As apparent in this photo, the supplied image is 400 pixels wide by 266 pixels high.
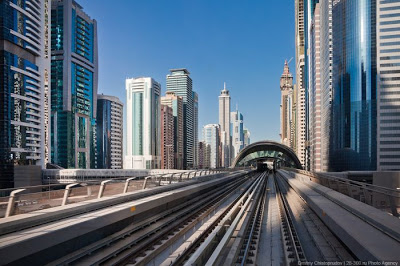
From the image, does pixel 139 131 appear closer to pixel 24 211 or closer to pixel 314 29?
pixel 314 29

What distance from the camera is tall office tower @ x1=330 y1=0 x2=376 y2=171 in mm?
100375

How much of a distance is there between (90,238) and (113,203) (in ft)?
9.97

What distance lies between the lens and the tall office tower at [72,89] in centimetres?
11550

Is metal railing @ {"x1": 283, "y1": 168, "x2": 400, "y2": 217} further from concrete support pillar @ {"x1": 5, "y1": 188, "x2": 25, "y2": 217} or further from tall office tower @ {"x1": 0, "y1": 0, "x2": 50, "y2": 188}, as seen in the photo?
tall office tower @ {"x1": 0, "y1": 0, "x2": 50, "y2": 188}

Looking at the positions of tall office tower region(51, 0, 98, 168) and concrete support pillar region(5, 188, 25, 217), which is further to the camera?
tall office tower region(51, 0, 98, 168)

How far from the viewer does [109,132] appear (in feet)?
486

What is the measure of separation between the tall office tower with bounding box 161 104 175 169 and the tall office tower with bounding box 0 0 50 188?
316 ft

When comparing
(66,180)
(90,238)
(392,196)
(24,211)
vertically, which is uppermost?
(392,196)

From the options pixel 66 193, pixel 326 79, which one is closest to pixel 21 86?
pixel 66 193

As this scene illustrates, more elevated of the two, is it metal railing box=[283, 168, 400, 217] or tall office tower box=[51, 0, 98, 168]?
tall office tower box=[51, 0, 98, 168]

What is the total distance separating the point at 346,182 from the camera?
11953mm

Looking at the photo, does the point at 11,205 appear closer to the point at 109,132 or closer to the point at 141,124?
the point at 109,132

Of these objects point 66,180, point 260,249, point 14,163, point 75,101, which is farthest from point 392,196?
point 75,101

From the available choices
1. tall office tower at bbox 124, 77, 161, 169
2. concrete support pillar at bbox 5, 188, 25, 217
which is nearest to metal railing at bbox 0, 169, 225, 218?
concrete support pillar at bbox 5, 188, 25, 217
